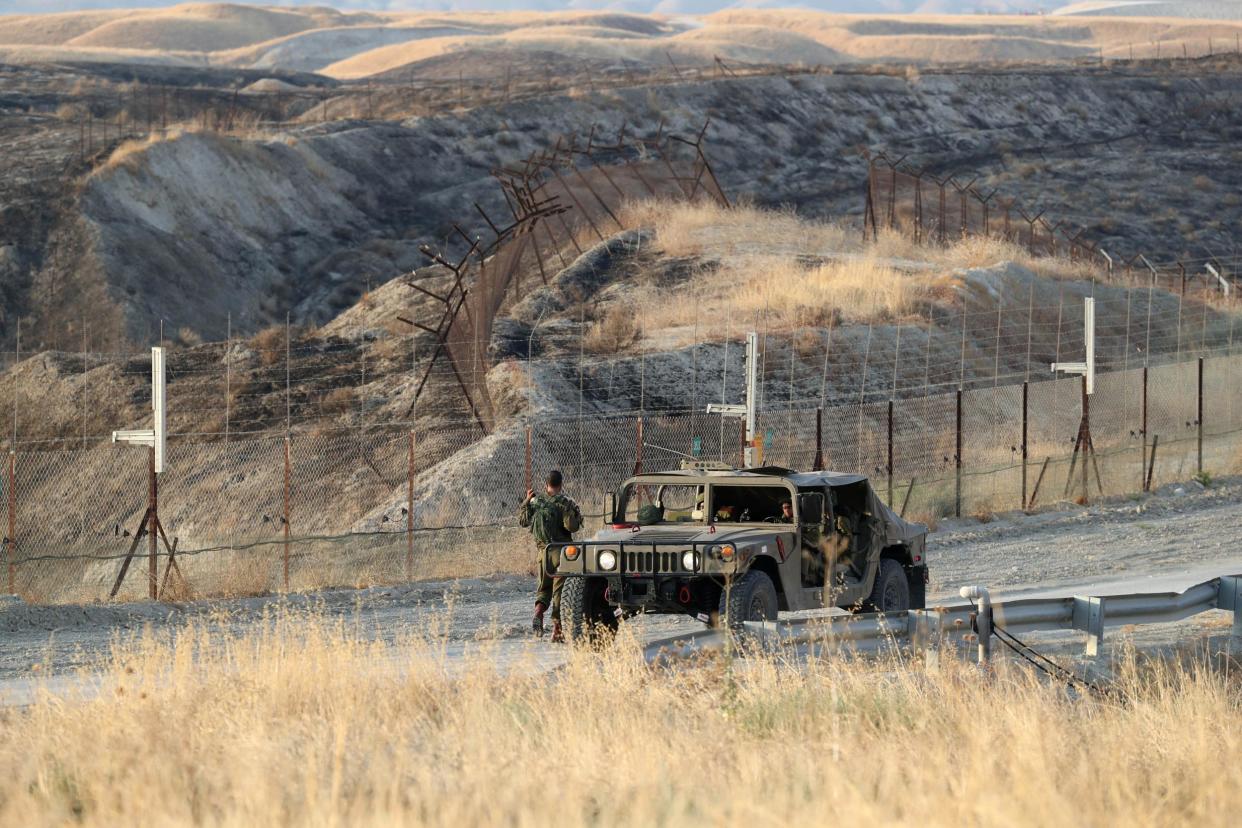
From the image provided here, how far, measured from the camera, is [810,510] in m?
13.1

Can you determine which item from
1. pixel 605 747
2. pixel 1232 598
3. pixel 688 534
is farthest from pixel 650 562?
pixel 1232 598

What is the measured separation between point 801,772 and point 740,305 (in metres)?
29.2

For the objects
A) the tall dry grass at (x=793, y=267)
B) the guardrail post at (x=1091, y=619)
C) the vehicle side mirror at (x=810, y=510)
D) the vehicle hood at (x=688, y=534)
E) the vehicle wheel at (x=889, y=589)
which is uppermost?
the tall dry grass at (x=793, y=267)

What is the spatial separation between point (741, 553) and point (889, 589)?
2.26m

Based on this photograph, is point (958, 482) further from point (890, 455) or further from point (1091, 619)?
point (1091, 619)

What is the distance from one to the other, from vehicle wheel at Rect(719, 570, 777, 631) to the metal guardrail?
109cm

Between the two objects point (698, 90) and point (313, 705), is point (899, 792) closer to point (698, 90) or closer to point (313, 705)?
point (313, 705)

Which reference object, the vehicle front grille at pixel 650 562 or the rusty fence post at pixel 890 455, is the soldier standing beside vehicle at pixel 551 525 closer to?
the vehicle front grille at pixel 650 562

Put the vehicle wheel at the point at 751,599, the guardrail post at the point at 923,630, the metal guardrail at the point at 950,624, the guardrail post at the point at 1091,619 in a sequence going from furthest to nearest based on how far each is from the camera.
A: the vehicle wheel at the point at 751,599
the guardrail post at the point at 1091,619
the guardrail post at the point at 923,630
the metal guardrail at the point at 950,624

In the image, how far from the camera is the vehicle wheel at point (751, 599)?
488 inches

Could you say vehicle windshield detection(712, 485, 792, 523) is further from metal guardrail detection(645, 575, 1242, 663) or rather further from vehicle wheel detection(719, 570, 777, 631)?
metal guardrail detection(645, 575, 1242, 663)

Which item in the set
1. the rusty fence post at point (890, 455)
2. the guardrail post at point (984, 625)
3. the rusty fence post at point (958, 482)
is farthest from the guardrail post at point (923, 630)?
the rusty fence post at point (958, 482)

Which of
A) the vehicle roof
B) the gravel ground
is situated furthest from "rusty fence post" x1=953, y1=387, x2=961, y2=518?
the vehicle roof

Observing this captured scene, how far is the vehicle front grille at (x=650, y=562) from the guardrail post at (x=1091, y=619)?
116 inches
